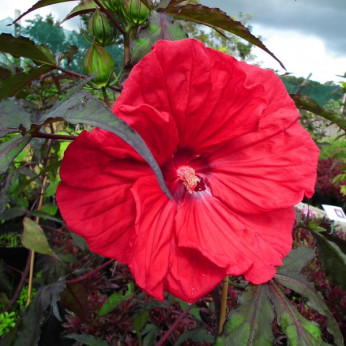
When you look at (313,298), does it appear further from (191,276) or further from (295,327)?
(191,276)

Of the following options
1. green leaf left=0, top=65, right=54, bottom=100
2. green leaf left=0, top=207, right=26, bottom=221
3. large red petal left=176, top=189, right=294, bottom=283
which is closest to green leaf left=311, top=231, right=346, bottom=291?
large red petal left=176, top=189, right=294, bottom=283

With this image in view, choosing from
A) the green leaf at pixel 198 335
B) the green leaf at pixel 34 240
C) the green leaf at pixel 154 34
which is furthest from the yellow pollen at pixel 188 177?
the green leaf at pixel 198 335

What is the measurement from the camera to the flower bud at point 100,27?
0.61 metres

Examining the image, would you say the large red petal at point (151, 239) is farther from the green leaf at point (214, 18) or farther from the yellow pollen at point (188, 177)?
the green leaf at point (214, 18)

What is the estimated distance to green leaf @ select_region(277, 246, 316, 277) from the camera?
2.38 ft

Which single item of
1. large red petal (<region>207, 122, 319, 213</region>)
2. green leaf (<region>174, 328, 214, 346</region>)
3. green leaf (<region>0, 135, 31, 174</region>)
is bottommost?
green leaf (<region>174, 328, 214, 346</region>)

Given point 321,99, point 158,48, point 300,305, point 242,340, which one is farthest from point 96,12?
point 321,99

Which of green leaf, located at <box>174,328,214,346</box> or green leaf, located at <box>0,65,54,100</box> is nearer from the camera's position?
green leaf, located at <box>0,65,54,100</box>

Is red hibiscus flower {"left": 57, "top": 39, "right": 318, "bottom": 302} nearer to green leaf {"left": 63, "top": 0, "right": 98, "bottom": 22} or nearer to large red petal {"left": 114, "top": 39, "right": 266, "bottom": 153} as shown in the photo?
large red petal {"left": 114, "top": 39, "right": 266, "bottom": 153}

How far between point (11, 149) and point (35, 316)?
17.8 inches

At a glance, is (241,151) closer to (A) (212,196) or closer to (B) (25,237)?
(A) (212,196)

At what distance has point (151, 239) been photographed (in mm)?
460

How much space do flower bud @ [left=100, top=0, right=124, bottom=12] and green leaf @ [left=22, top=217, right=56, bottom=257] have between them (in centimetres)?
57

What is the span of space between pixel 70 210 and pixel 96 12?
13.6 inches
